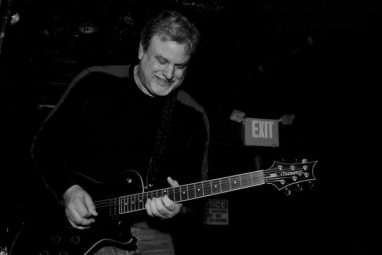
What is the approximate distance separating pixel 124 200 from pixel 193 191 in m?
0.45

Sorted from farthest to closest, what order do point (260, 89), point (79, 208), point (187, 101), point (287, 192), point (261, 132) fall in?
point (261, 132)
point (260, 89)
point (187, 101)
point (287, 192)
point (79, 208)

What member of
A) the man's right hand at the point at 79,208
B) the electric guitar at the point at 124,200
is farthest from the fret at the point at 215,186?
the man's right hand at the point at 79,208

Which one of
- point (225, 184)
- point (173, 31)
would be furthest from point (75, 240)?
point (173, 31)

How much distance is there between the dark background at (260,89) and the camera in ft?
11.6

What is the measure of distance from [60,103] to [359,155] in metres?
3.85

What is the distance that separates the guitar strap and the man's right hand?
0.38 metres

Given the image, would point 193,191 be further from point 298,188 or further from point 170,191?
point 298,188

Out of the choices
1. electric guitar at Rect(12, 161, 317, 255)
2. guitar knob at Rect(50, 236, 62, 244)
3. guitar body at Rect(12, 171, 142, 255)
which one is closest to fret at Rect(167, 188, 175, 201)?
electric guitar at Rect(12, 161, 317, 255)

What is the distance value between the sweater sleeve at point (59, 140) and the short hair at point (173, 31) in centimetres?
63

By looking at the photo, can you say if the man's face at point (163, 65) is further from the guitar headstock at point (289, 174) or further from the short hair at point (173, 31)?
the guitar headstock at point (289, 174)

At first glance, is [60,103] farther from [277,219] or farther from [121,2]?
[277,219]

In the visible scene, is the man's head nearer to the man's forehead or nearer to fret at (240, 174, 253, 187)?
the man's forehead

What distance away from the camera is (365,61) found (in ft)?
12.9

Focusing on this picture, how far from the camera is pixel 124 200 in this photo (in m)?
2.05
